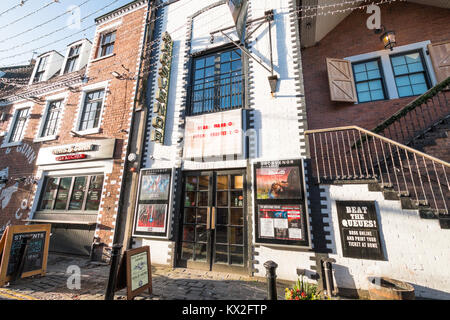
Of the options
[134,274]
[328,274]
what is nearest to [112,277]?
[134,274]

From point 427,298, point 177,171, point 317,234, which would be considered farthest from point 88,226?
point 427,298

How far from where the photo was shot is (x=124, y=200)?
6.23 m

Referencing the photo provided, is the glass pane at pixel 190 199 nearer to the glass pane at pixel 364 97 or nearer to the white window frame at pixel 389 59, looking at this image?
the glass pane at pixel 364 97

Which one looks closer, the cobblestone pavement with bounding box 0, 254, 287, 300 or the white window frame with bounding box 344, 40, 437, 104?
the cobblestone pavement with bounding box 0, 254, 287, 300

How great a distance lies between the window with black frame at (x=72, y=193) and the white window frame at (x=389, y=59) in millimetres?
11087

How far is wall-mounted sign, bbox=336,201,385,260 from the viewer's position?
12.2 ft

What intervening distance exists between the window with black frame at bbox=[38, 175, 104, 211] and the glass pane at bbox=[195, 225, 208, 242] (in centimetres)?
415

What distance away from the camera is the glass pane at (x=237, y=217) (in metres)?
5.10

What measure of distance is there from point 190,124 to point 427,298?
6776 millimetres

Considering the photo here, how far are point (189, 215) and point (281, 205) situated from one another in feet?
9.31

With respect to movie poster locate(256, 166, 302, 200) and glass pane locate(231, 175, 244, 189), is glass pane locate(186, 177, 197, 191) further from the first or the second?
movie poster locate(256, 166, 302, 200)

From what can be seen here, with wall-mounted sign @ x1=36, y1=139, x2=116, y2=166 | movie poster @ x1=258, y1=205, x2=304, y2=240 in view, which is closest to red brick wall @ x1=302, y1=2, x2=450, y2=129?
movie poster @ x1=258, y1=205, x2=304, y2=240

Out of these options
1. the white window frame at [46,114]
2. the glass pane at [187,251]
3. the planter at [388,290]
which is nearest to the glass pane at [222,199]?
the glass pane at [187,251]

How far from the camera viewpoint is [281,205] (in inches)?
177
